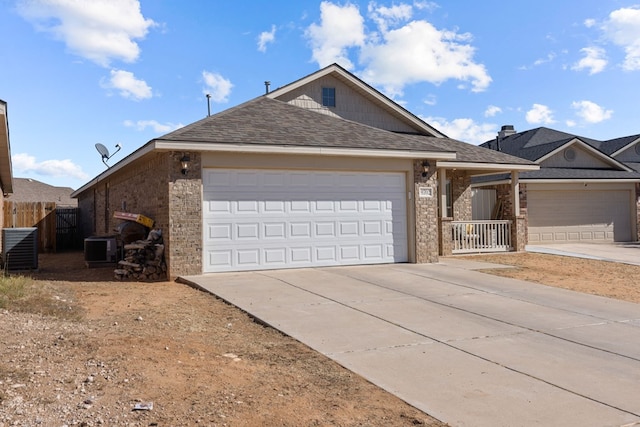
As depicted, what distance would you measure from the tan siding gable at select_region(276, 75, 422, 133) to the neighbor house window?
11 centimetres

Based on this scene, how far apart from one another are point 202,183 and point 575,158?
1796 cm

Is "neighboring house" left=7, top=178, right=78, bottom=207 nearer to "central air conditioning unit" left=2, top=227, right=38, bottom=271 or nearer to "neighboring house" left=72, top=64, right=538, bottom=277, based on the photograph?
"central air conditioning unit" left=2, top=227, right=38, bottom=271

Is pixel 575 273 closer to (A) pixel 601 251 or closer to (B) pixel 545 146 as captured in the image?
(A) pixel 601 251

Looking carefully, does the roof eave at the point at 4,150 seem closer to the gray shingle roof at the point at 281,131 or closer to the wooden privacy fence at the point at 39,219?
the wooden privacy fence at the point at 39,219

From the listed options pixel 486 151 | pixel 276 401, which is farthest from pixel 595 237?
pixel 276 401

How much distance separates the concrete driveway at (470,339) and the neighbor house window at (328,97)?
8869mm

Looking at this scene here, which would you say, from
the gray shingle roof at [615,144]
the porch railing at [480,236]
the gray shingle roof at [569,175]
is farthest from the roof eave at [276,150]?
the gray shingle roof at [615,144]

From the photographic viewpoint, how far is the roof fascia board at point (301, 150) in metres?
10.9

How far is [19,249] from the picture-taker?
13.7 metres

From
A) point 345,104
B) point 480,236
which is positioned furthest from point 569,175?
point 345,104

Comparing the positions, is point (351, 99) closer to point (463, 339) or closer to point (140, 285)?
point (140, 285)

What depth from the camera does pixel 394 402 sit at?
4324 millimetres

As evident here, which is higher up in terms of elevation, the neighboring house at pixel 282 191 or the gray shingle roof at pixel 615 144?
the gray shingle roof at pixel 615 144

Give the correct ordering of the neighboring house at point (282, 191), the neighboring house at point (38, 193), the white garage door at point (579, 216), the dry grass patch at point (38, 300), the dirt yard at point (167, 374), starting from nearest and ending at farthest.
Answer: the dirt yard at point (167, 374) → the dry grass patch at point (38, 300) → the neighboring house at point (282, 191) → the white garage door at point (579, 216) → the neighboring house at point (38, 193)
